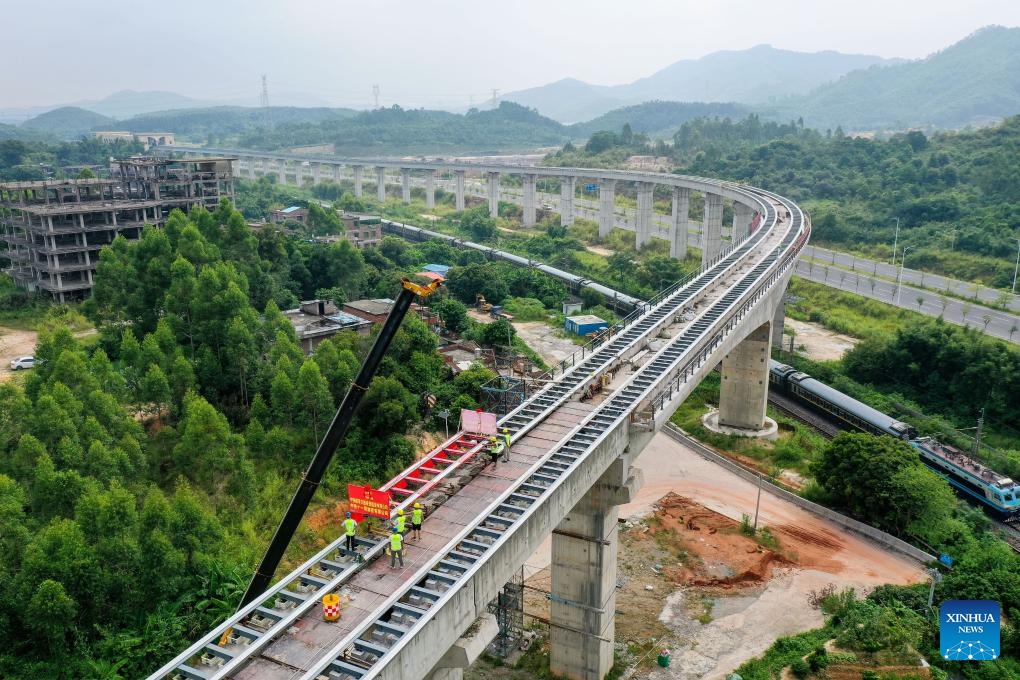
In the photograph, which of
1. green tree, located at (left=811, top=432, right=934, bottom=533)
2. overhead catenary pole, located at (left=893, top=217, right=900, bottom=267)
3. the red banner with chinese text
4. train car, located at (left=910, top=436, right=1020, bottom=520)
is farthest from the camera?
overhead catenary pole, located at (left=893, top=217, right=900, bottom=267)

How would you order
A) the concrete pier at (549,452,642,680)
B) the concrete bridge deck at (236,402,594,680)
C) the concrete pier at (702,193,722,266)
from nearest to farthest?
the concrete bridge deck at (236,402,594,680)
the concrete pier at (549,452,642,680)
the concrete pier at (702,193,722,266)

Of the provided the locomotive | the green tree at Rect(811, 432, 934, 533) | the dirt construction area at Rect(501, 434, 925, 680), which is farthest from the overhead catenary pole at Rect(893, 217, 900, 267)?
the dirt construction area at Rect(501, 434, 925, 680)

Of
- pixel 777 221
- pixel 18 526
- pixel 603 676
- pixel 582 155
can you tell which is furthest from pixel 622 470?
pixel 582 155

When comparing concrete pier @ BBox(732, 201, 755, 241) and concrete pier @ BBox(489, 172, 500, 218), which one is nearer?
concrete pier @ BBox(732, 201, 755, 241)

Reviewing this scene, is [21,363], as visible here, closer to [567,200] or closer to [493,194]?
[567,200]

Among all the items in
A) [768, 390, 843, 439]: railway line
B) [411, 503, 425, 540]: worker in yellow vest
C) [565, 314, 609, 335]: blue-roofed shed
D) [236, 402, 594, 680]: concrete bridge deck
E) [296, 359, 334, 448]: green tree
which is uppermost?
[411, 503, 425, 540]: worker in yellow vest

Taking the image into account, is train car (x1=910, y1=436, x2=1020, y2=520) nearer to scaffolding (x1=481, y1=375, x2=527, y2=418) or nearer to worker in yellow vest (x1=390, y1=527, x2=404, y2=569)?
scaffolding (x1=481, y1=375, x2=527, y2=418)

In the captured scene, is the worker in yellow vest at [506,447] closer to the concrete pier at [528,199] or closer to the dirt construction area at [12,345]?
the dirt construction area at [12,345]
